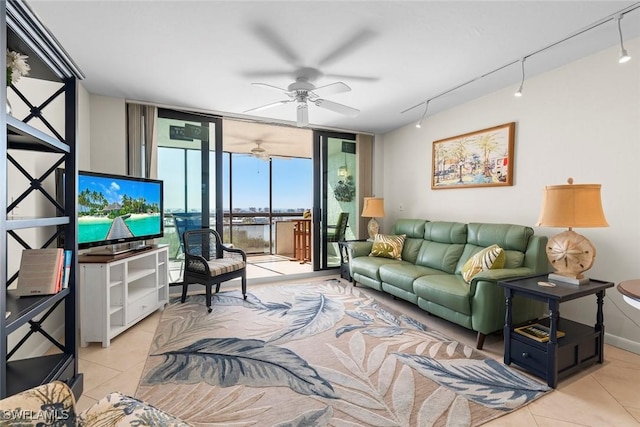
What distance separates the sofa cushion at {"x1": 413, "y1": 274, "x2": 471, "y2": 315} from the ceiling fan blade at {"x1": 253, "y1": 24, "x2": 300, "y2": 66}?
8.13ft

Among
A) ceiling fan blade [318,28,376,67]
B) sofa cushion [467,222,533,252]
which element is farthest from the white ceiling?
sofa cushion [467,222,533,252]

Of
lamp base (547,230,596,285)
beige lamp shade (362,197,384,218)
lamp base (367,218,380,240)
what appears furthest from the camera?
lamp base (367,218,380,240)

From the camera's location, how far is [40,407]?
83 centimetres

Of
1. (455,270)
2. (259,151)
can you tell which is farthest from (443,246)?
(259,151)

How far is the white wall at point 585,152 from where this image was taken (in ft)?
7.93

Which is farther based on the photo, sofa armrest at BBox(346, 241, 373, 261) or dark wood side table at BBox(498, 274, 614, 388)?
sofa armrest at BBox(346, 241, 373, 261)

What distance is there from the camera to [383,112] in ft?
13.7

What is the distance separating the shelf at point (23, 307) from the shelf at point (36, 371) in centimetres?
38

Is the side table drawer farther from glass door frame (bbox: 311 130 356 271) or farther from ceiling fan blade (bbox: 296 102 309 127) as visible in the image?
glass door frame (bbox: 311 130 356 271)

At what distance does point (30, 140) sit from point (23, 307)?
0.89 m

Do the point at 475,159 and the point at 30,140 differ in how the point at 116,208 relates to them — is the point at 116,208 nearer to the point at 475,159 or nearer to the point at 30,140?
the point at 30,140

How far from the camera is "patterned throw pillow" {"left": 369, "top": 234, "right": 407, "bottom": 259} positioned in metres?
4.10

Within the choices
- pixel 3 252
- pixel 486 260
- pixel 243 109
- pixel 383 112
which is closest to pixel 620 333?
pixel 486 260

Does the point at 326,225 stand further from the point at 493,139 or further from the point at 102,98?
the point at 102,98
